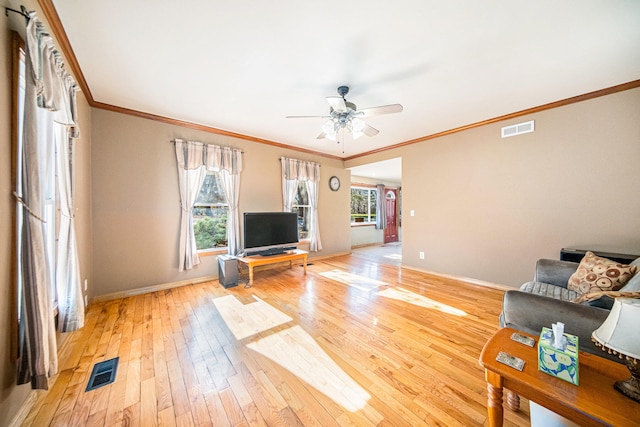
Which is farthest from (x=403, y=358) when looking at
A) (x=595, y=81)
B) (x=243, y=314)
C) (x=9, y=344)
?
(x=595, y=81)

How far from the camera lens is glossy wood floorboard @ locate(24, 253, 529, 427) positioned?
4.43ft

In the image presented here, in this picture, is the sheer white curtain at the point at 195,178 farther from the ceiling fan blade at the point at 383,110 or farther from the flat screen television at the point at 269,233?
the ceiling fan blade at the point at 383,110

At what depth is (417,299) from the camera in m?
3.02

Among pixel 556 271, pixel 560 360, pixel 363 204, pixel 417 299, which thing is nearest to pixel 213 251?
pixel 417 299

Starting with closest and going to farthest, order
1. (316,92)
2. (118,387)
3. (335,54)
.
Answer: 1. (118,387)
2. (335,54)
3. (316,92)

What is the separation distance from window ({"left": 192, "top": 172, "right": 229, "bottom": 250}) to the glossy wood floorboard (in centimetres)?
101

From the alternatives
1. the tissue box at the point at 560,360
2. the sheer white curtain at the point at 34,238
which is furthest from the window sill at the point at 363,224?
the sheer white curtain at the point at 34,238

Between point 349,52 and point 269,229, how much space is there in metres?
2.97

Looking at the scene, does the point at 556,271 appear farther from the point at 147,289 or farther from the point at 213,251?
the point at 147,289

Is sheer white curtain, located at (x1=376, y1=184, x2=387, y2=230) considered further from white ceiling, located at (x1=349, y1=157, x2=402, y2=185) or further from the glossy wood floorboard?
the glossy wood floorboard

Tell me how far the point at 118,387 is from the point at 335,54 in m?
3.13

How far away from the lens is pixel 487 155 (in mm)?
3518

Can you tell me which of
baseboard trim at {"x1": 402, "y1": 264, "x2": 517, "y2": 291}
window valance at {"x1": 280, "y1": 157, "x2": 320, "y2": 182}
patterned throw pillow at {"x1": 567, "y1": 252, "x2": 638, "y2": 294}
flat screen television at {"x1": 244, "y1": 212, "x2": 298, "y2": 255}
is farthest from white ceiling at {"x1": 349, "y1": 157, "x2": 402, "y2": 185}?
patterned throw pillow at {"x1": 567, "y1": 252, "x2": 638, "y2": 294}

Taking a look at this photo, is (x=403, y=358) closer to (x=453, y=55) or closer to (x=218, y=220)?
(x=453, y=55)
